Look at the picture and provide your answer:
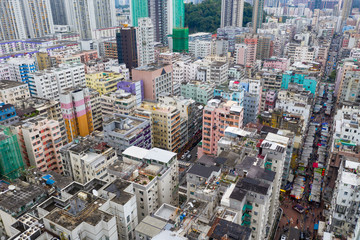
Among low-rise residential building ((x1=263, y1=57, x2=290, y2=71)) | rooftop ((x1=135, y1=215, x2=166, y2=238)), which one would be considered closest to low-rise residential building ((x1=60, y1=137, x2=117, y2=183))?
rooftop ((x1=135, y1=215, x2=166, y2=238))

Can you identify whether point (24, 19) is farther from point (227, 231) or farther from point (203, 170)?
point (227, 231)

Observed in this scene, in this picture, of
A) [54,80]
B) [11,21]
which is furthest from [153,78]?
[11,21]

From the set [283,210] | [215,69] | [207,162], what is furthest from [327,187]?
[215,69]

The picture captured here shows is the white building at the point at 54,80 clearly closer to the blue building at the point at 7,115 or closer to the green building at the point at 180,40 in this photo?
the blue building at the point at 7,115

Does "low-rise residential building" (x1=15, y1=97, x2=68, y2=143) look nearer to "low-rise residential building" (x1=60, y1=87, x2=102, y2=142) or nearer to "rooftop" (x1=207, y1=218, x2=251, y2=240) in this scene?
"low-rise residential building" (x1=60, y1=87, x2=102, y2=142)

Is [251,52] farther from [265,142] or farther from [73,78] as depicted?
[265,142]

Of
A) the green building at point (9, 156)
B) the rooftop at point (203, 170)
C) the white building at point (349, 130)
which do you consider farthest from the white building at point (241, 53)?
the green building at point (9, 156)
